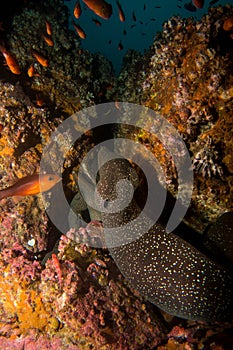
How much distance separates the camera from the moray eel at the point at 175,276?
127 inches

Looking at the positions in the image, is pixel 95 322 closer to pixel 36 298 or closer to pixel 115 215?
pixel 36 298

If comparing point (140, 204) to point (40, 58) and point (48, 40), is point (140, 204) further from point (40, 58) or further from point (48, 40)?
point (48, 40)

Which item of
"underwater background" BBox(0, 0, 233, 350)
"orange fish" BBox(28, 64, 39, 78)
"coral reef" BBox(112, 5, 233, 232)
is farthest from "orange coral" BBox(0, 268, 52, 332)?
"orange fish" BBox(28, 64, 39, 78)

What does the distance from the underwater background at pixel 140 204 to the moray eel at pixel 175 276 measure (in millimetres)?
20

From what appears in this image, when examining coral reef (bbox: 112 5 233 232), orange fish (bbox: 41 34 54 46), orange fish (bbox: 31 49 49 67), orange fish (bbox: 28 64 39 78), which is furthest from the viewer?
orange fish (bbox: 41 34 54 46)

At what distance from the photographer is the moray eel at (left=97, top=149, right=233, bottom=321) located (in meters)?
3.23

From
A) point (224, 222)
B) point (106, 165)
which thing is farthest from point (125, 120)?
point (224, 222)

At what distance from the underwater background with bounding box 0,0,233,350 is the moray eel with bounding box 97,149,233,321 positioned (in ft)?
0.06

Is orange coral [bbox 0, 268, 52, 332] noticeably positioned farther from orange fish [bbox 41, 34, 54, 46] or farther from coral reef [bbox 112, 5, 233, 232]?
orange fish [bbox 41, 34, 54, 46]

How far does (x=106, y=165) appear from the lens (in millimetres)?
4477

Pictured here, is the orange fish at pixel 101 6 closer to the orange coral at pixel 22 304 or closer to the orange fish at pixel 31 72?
the orange fish at pixel 31 72

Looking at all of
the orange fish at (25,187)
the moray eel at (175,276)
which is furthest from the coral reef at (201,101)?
the orange fish at (25,187)

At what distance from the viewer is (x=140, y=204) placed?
4.61 metres

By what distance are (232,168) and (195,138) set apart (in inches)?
30.5
